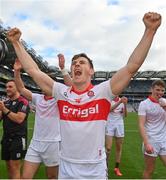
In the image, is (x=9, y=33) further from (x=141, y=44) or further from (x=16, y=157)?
(x=16, y=157)

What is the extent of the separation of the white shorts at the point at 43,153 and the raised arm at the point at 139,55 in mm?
2601

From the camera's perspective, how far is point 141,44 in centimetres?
329

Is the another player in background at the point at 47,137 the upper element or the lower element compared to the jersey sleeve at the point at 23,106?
lower

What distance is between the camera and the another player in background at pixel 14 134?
596 centimetres

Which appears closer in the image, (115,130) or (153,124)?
(153,124)

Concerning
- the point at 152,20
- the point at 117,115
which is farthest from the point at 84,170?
the point at 117,115

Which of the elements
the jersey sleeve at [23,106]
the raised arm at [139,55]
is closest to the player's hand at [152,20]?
the raised arm at [139,55]

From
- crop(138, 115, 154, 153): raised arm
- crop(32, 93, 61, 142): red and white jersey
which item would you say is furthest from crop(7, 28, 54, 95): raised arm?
crop(138, 115, 154, 153): raised arm

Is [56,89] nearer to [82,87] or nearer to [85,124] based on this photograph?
[82,87]

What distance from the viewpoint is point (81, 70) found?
11.8 feet

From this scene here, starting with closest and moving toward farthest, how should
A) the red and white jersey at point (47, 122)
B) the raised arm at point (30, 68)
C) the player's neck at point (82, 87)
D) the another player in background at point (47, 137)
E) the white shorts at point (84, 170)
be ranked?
the white shorts at point (84, 170) < the player's neck at point (82, 87) < the raised arm at point (30, 68) < the another player in background at point (47, 137) < the red and white jersey at point (47, 122)

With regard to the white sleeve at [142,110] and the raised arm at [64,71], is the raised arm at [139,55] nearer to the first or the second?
the raised arm at [64,71]

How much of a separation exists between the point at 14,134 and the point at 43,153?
25.8 inches

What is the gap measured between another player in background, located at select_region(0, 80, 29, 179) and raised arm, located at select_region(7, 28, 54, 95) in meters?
2.22
